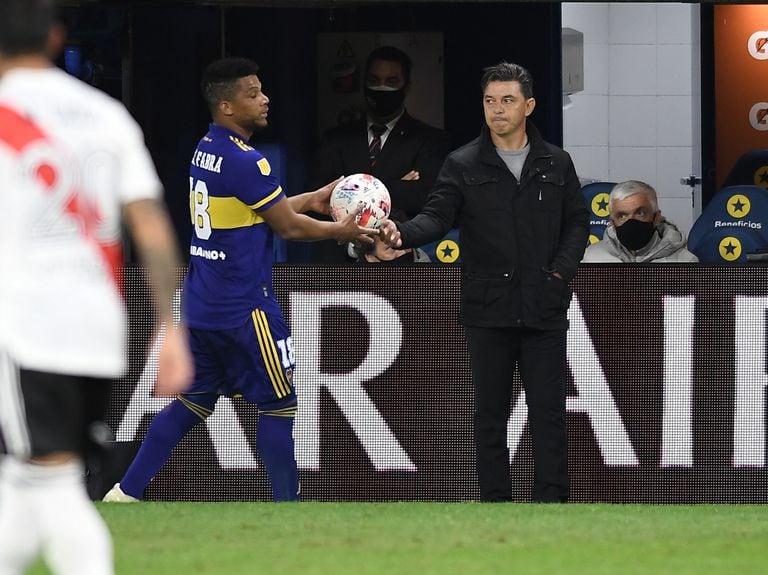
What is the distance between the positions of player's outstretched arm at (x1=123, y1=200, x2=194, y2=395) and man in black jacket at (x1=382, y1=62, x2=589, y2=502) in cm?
383

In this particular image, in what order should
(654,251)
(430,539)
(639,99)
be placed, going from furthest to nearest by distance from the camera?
1. (639,99)
2. (654,251)
3. (430,539)

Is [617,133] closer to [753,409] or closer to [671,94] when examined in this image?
[671,94]

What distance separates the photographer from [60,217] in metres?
4.24

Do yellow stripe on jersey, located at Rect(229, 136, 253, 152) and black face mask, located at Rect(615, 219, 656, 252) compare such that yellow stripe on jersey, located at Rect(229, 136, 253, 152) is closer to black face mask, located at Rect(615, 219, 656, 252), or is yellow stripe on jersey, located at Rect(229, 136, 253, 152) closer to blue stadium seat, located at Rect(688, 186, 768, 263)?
black face mask, located at Rect(615, 219, 656, 252)

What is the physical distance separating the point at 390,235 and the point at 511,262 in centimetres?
58

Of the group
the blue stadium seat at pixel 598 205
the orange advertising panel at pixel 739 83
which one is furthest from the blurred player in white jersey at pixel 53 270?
the orange advertising panel at pixel 739 83

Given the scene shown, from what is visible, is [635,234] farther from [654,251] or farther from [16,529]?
[16,529]

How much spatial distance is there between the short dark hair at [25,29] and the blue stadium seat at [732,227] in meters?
6.11

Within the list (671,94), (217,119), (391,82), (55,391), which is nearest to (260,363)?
(217,119)

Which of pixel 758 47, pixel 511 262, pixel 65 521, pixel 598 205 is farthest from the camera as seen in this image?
pixel 758 47

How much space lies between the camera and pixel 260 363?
7801 mm

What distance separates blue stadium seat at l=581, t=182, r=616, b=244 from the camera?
10.3 metres

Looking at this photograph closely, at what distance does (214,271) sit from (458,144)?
3.52 m

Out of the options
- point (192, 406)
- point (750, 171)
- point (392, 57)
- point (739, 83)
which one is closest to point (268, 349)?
point (192, 406)
